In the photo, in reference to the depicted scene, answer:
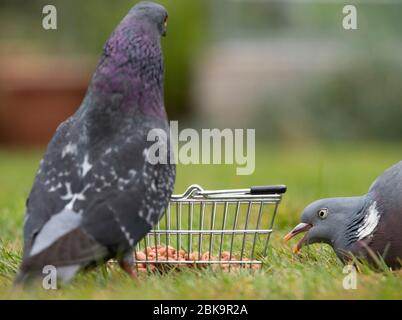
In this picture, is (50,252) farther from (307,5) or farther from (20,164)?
(307,5)

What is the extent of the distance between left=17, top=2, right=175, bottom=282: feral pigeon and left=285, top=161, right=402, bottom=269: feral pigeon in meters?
0.81

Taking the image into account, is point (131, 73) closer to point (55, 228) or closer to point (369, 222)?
point (55, 228)

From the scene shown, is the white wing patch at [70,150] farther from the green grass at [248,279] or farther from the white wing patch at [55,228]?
the green grass at [248,279]

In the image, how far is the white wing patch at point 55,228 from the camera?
3160 mm

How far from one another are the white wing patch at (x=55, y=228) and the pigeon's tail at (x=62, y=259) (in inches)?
0.7

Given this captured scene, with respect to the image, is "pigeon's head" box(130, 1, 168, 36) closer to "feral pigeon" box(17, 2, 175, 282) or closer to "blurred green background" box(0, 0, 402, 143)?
"feral pigeon" box(17, 2, 175, 282)

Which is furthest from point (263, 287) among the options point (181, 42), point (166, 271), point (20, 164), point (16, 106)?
point (181, 42)

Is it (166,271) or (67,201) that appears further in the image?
(166,271)

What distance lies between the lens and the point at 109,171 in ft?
11.0

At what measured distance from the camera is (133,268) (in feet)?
11.5

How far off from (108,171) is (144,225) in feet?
0.91

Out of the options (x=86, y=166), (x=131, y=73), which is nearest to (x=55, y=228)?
(x=86, y=166)

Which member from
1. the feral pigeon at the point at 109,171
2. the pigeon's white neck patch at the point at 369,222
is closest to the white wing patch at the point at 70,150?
the feral pigeon at the point at 109,171

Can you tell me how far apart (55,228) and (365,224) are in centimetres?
146
